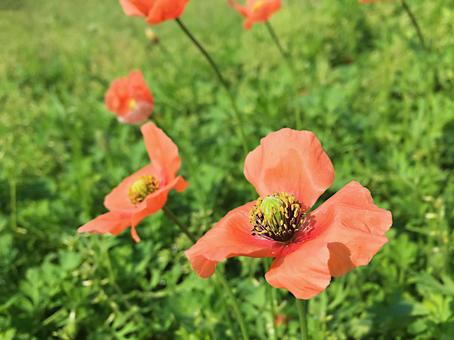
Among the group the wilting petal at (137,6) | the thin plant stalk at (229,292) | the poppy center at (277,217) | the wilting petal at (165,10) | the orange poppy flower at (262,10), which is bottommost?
the thin plant stalk at (229,292)

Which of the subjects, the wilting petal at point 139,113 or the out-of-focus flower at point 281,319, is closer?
the out-of-focus flower at point 281,319

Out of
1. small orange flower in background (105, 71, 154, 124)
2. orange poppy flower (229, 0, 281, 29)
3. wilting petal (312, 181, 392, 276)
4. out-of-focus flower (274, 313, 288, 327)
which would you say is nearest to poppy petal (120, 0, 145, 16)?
small orange flower in background (105, 71, 154, 124)

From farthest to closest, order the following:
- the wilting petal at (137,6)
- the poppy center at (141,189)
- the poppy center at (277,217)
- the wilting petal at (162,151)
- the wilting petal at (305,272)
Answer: the wilting petal at (137,6) < the poppy center at (141,189) < the wilting petal at (162,151) < the poppy center at (277,217) < the wilting petal at (305,272)

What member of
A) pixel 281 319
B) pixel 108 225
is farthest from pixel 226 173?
pixel 108 225

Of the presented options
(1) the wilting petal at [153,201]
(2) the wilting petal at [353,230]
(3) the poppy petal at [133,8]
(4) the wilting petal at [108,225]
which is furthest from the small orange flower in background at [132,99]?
(2) the wilting petal at [353,230]

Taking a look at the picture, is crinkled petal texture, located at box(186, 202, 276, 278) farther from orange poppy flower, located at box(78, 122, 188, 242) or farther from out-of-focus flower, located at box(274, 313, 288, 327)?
out-of-focus flower, located at box(274, 313, 288, 327)

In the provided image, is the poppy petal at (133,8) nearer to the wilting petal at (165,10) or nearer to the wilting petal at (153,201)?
the wilting petal at (165,10)
